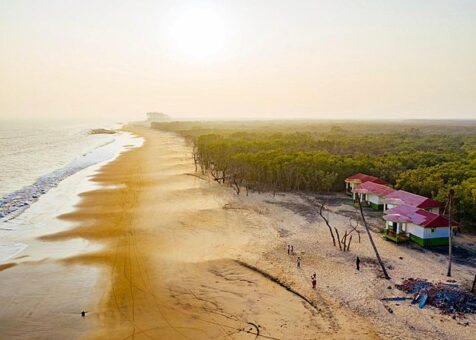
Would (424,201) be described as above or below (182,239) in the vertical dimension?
above

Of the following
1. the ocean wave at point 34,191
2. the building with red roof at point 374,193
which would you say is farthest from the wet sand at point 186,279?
the building with red roof at point 374,193

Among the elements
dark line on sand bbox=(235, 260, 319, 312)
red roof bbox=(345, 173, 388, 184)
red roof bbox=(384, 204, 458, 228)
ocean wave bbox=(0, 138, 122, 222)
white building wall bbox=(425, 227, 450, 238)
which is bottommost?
dark line on sand bbox=(235, 260, 319, 312)

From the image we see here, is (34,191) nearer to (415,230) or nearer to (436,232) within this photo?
(415,230)

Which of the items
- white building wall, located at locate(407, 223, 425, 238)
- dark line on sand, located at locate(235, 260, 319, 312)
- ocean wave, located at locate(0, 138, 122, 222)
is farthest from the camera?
ocean wave, located at locate(0, 138, 122, 222)

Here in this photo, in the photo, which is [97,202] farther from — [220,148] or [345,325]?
[345,325]

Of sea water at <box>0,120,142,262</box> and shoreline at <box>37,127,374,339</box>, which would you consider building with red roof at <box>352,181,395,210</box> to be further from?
sea water at <box>0,120,142,262</box>

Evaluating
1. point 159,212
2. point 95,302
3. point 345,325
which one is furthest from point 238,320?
point 159,212

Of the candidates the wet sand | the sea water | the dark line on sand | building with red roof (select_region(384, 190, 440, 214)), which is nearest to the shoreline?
the wet sand
